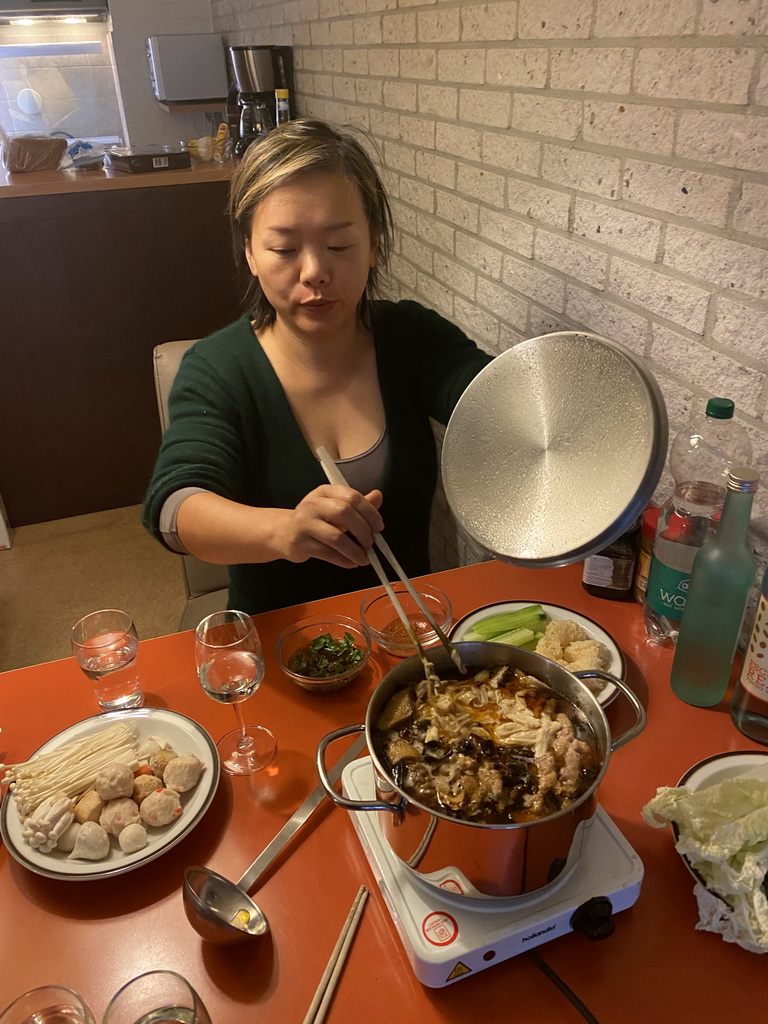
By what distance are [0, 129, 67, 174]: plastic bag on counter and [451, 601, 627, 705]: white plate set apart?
113 inches

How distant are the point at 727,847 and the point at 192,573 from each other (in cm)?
130

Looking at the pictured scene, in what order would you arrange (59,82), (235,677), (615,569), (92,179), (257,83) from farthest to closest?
(59,82) < (257,83) < (92,179) < (615,569) < (235,677)

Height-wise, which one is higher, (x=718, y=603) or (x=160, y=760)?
(x=718, y=603)

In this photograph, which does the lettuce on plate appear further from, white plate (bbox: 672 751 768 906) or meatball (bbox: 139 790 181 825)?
meatball (bbox: 139 790 181 825)

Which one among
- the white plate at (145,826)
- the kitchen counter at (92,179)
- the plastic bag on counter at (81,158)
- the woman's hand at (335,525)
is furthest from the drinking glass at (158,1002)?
the plastic bag on counter at (81,158)

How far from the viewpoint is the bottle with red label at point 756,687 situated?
91 cm

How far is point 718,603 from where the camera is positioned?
94cm

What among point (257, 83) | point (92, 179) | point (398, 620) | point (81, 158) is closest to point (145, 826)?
point (398, 620)

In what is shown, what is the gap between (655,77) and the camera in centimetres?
106

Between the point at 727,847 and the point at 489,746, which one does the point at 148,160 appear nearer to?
the point at 489,746

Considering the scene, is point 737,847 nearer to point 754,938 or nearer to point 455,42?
point 754,938

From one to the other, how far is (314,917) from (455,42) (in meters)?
1.70

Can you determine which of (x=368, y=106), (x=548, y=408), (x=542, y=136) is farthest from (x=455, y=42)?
(x=548, y=408)

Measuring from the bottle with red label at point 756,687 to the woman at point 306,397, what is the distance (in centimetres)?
51
